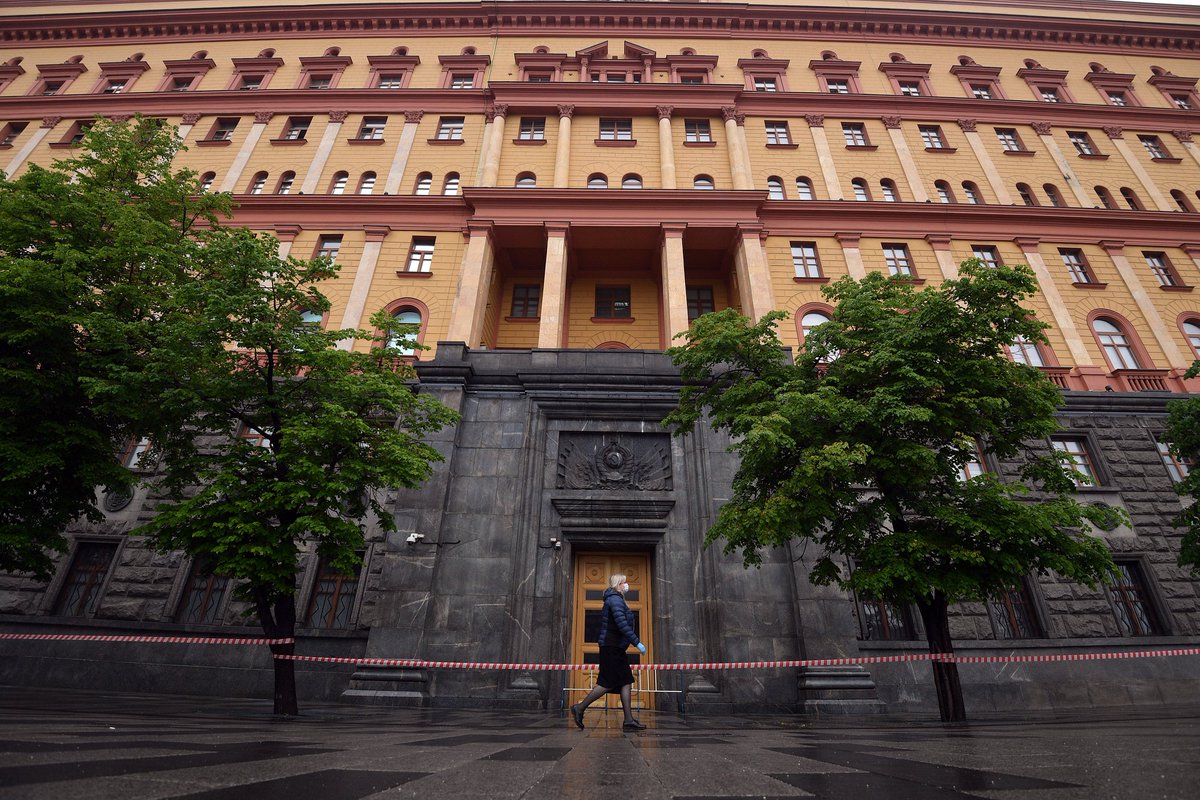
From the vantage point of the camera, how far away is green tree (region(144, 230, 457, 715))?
28.6 ft

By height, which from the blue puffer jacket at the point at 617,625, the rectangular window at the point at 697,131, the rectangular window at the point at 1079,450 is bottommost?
the blue puffer jacket at the point at 617,625

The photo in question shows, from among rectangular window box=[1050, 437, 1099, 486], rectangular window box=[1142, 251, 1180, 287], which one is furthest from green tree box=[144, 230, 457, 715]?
rectangular window box=[1142, 251, 1180, 287]

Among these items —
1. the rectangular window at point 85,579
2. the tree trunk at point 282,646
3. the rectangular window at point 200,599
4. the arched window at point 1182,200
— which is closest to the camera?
the tree trunk at point 282,646

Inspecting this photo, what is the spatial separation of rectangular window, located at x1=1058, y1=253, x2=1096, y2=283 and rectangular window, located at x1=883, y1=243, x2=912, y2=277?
6112mm

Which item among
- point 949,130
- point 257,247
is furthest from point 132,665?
point 949,130

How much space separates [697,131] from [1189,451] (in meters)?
19.6

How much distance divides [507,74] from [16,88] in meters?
24.8

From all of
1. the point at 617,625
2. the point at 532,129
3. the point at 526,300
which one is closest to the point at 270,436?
the point at 617,625

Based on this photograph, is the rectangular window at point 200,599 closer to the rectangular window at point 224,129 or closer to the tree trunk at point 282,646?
the tree trunk at point 282,646

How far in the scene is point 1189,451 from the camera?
13.1 metres


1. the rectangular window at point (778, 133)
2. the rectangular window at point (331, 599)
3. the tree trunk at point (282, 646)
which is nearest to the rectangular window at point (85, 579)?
the rectangular window at point (331, 599)

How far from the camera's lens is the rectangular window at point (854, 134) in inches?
943

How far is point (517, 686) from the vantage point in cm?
1223

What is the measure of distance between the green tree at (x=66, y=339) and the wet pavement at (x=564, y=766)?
6.37 m
